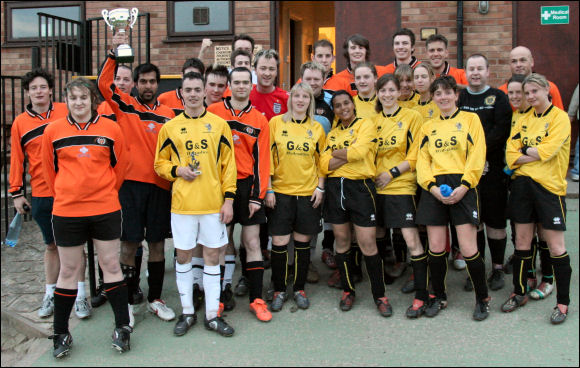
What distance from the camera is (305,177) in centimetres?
448

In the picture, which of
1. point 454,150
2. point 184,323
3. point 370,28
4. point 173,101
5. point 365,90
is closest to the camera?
point 184,323

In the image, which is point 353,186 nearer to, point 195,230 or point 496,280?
point 195,230

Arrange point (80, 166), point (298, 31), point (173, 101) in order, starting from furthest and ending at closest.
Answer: point (298, 31)
point (173, 101)
point (80, 166)

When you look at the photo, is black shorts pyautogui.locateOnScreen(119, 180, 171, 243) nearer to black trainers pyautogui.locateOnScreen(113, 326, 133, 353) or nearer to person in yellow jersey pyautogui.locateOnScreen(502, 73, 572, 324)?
black trainers pyautogui.locateOnScreen(113, 326, 133, 353)

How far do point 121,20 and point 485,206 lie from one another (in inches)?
130

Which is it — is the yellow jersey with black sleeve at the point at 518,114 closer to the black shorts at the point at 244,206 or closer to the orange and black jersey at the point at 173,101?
the black shorts at the point at 244,206

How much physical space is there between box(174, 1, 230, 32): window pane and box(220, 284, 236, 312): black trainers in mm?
5644

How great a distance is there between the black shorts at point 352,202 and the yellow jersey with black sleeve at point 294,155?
192 mm

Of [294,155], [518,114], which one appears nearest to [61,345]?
[294,155]

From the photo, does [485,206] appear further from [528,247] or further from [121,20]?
[121,20]

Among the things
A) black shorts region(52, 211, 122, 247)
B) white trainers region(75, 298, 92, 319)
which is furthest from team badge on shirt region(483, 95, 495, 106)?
white trainers region(75, 298, 92, 319)

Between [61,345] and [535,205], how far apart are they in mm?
3613

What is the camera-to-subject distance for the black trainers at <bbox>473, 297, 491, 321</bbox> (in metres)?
4.24

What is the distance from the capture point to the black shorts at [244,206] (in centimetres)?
440
